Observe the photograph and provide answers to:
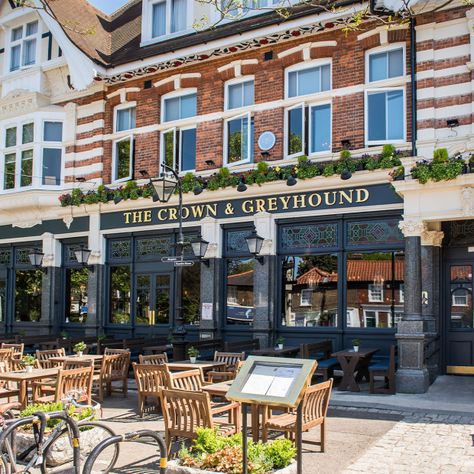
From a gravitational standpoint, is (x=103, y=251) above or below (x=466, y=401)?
above

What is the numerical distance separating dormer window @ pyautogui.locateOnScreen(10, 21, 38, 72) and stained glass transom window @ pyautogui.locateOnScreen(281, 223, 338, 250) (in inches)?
389

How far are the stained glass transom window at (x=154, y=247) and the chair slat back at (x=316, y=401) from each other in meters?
9.09

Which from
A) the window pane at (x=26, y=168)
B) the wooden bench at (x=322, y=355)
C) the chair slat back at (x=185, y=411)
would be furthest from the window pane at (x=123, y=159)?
the chair slat back at (x=185, y=411)

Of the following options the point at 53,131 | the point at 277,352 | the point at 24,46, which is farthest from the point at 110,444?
the point at 24,46

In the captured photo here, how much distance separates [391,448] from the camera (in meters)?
7.65

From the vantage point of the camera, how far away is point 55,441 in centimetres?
686

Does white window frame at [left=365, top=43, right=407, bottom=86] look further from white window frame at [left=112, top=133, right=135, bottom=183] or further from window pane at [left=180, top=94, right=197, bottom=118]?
white window frame at [left=112, top=133, right=135, bottom=183]

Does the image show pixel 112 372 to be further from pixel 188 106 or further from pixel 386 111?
pixel 386 111

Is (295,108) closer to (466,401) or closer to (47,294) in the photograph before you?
(466,401)

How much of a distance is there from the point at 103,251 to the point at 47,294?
2315mm

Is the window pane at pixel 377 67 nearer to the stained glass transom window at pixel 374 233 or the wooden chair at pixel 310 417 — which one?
the stained glass transom window at pixel 374 233

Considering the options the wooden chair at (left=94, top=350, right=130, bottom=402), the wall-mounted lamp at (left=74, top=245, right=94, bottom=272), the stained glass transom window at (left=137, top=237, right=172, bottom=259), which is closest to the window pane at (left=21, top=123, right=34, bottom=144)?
the wall-mounted lamp at (left=74, top=245, right=94, bottom=272)

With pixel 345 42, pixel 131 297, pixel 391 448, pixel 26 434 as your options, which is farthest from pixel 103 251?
pixel 391 448

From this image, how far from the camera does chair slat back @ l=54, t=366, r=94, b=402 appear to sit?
8776 mm
